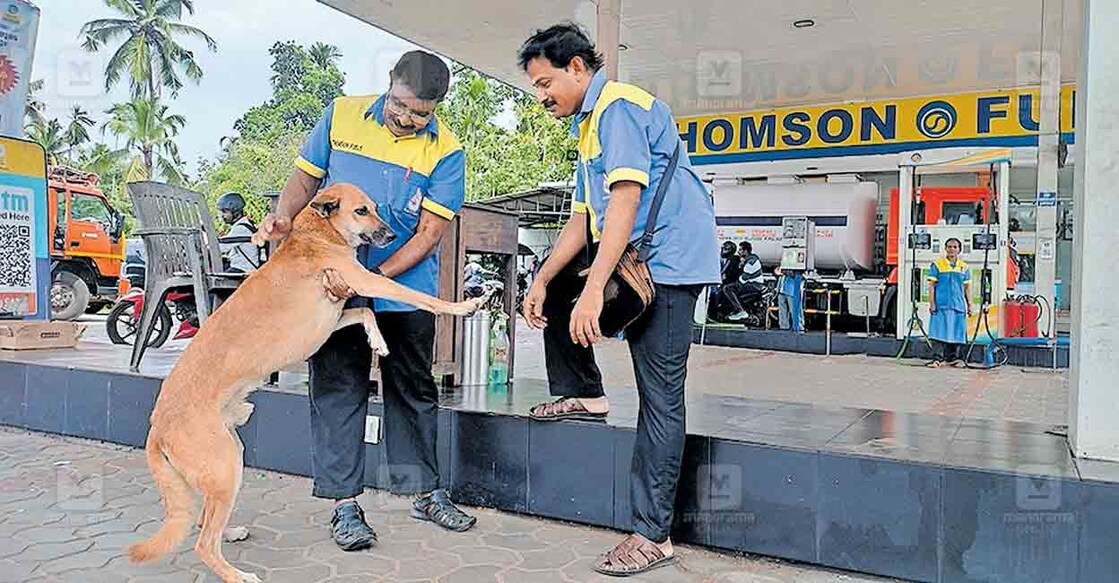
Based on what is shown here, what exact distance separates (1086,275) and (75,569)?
10.7 feet

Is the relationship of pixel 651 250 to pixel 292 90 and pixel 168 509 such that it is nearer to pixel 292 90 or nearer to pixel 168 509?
pixel 168 509

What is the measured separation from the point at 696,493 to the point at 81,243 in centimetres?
1304

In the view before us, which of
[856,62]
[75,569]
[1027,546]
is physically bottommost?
[75,569]

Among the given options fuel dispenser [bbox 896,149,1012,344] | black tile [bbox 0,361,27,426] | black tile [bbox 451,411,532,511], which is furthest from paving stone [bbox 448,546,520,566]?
fuel dispenser [bbox 896,149,1012,344]

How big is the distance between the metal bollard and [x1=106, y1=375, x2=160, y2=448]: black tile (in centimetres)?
149

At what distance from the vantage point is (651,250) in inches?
102

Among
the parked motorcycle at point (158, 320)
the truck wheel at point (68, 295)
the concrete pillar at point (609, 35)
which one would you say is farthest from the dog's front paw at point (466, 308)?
the truck wheel at point (68, 295)

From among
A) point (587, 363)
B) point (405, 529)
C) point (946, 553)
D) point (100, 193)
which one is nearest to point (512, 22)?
point (587, 363)

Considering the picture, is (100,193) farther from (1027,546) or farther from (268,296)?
(1027,546)

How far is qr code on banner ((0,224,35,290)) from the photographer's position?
552 centimetres

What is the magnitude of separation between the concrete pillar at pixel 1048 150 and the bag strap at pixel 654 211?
503 cm

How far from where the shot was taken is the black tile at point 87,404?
430 cm

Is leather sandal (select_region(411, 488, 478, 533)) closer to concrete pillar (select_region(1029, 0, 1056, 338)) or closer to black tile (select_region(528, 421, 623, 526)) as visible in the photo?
black tile (select_region(528, 421, 623, 526))

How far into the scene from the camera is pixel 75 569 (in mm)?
2598
